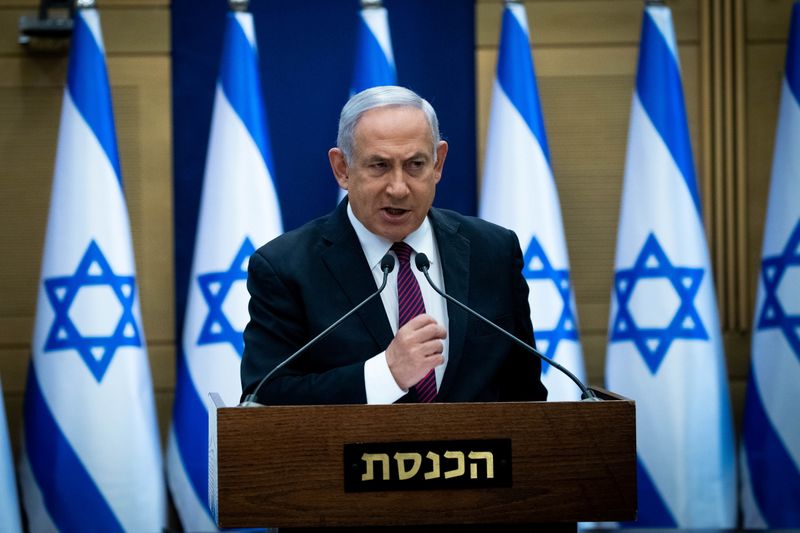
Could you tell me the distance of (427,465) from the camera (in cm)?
181

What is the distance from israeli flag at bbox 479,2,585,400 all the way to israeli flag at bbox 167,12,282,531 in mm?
1029

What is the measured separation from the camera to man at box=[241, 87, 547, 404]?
7.14ft

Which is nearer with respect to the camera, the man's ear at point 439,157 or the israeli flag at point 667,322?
the man's ear at point 439,157

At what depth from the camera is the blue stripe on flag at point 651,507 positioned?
14.6ft

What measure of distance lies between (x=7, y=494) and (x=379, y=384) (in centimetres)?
278

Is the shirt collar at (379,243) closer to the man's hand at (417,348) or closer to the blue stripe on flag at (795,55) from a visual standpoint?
the man's hand at (417,348)

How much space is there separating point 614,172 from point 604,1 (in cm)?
87

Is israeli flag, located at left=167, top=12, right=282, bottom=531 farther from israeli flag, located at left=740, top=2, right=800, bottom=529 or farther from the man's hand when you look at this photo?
the man's hand

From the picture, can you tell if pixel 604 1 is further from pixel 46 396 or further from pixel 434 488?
pixel 434 488

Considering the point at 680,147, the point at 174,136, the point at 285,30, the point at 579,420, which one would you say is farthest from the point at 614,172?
the point at 579,420

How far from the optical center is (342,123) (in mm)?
2318

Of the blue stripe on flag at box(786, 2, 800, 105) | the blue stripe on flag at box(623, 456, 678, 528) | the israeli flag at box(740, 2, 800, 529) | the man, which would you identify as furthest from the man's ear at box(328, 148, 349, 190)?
the blue stripe on flag at box(786, 2, 800, 105)

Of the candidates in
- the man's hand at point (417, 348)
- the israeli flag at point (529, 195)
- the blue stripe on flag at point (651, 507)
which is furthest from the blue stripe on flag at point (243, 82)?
the man's hand at point (417, 348)

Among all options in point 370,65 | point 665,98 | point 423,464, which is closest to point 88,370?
point 370,65
